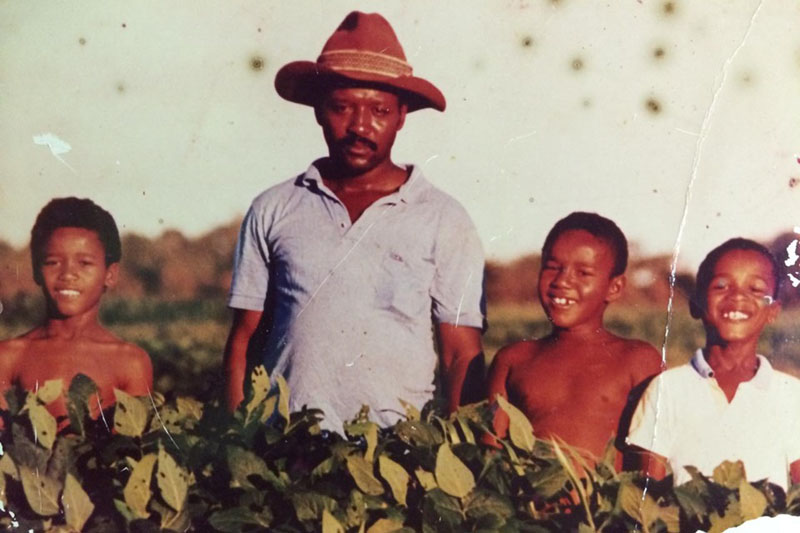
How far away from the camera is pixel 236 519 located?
144 inches

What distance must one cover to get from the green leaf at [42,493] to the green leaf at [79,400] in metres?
0.20

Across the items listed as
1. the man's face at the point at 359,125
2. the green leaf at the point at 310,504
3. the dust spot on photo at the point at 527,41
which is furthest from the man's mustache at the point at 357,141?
the green leaf at the point at 310,504

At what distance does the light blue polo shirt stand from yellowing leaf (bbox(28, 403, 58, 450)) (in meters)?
0.74

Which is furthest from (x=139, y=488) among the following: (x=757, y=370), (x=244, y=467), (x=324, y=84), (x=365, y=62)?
(x=757, y=370)

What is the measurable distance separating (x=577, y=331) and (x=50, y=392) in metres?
1.87

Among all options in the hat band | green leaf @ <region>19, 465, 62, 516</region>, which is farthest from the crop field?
the hat band

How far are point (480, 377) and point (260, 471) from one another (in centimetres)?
84

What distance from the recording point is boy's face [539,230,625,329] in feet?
13.2

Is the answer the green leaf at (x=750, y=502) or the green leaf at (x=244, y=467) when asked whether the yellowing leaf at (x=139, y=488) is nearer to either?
the green leaf at (x=244, y=467)

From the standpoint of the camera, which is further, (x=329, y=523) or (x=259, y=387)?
(x=259, y=387)

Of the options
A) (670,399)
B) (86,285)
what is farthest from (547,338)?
(86,285)

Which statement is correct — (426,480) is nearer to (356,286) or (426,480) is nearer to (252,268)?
(356,286)

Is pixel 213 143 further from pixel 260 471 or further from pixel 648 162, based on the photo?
pixel 648 162

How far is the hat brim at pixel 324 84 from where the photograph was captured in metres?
4.02
